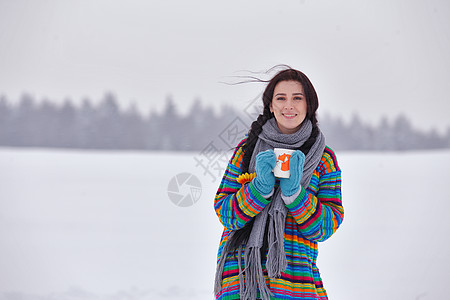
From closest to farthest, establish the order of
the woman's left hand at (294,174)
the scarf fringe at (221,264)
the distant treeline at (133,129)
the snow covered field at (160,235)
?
the woman's left hand at (294,174) < the scarf fringe at (221,264) < the snow covered field at (160,235) < the distant treeline at (133,129)

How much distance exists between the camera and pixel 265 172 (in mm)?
1010

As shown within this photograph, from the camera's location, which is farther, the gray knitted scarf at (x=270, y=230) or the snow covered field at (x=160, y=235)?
the snow covered field at (x=160, y=235)

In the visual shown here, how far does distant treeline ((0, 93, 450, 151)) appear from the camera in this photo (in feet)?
20.7

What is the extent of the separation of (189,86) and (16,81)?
282cm

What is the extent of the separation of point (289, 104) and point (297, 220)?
1.09 feet

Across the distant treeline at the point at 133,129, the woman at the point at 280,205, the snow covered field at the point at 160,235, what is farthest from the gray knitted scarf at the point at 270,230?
the distant treeline at the point at 133,129

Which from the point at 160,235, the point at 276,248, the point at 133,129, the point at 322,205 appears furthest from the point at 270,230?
the point at 133,129

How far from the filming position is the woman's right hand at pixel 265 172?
101 centimetres

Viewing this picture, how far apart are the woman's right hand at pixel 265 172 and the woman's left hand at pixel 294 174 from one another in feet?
0.13

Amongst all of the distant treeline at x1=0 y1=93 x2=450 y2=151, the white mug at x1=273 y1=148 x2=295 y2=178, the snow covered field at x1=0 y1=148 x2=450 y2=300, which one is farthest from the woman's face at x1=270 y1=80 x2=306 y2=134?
the distant treeline at x1=0 y1=93 x2=450 y2=151

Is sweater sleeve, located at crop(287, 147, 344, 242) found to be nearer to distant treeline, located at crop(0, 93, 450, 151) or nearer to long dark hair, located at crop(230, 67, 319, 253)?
long dark hair, located at crop(230, 67, 319, 253)

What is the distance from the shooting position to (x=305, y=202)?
102cm

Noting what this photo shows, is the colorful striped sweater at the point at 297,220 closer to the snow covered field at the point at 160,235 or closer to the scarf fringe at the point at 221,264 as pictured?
the scarf fringe at the point at 221,264

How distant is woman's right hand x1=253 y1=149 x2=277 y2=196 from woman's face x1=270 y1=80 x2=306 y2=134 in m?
0.16
